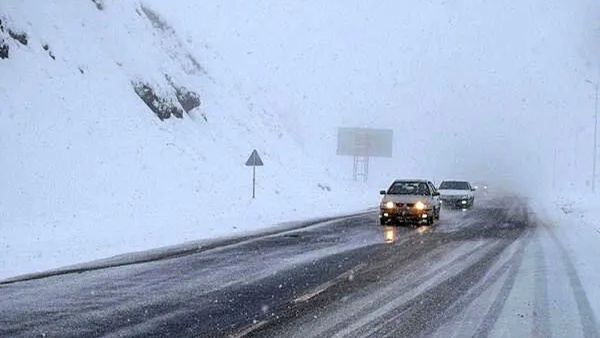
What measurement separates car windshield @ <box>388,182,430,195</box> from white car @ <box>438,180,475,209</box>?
40.6 ft

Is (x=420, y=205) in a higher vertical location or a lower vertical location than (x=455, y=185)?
lower

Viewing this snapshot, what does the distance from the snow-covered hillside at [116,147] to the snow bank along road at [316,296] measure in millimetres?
2863

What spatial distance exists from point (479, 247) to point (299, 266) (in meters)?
5.81

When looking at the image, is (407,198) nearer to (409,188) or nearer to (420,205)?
(420,205)

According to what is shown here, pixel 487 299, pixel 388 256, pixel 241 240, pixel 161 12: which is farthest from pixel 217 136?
pixel 487 299

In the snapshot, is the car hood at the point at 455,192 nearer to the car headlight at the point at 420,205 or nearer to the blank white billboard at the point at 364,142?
the car headlight at the point at 420,205

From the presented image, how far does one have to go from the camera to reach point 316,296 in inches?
379

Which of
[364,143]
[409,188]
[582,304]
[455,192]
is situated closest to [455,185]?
[455,192]

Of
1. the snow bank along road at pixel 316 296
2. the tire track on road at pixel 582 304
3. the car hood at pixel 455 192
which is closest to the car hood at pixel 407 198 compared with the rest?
the snow bank along road at pixel 316 296

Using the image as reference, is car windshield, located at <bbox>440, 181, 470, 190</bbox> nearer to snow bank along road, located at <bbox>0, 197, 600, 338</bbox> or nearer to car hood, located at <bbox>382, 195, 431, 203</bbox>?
car hood, located at <bbox>382, 195, 431, 203</bbox>

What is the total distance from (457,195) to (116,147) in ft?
61.6

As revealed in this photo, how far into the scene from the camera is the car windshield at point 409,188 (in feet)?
81.5

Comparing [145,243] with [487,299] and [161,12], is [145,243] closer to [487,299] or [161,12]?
[487,299]

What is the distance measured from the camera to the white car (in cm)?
3722
